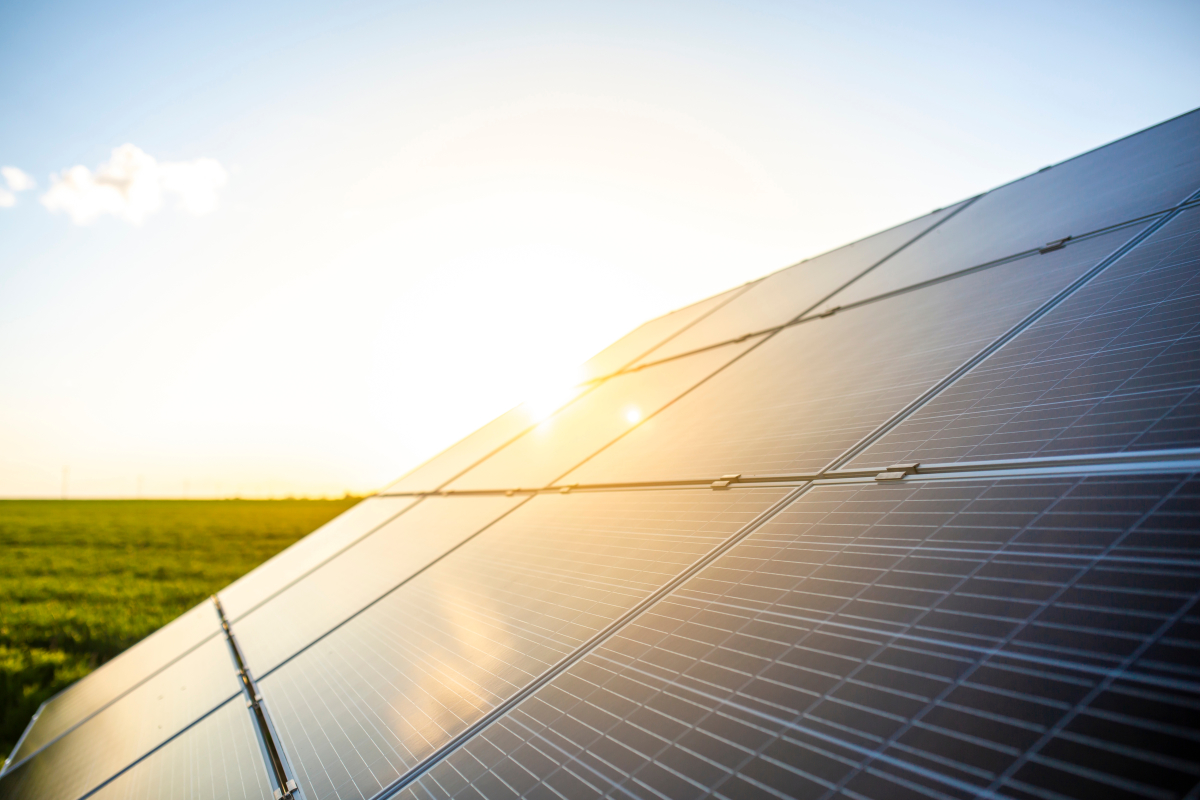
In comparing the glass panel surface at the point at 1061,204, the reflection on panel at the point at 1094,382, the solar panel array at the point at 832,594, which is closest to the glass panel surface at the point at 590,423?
the solar panel array at the point at 832,594

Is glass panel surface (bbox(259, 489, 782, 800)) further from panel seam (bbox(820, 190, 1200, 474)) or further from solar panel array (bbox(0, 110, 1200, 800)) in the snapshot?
panel seam (bbox(820, 190, 1200, 474))

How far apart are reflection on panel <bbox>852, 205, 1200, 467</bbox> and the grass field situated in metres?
9.95

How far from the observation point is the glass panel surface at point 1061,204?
12.8ft

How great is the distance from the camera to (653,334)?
9906 mm

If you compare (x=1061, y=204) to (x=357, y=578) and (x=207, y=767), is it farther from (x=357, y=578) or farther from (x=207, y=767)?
(x=207, y=767)

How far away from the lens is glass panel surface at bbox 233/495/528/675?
172 inches

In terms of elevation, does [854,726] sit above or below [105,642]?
above

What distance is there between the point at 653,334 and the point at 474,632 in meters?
7.46

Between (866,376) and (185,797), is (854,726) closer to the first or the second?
(866,376)

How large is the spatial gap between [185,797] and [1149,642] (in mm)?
3618

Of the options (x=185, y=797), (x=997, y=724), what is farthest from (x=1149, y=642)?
(x=185, y=797)

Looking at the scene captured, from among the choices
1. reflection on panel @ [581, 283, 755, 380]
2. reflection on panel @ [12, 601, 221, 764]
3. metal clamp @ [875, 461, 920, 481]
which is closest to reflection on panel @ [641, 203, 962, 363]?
reflection on panel @ [581, 283, 755, 380]

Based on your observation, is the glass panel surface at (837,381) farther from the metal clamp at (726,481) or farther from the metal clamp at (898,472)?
the metal clamp at (898,472)

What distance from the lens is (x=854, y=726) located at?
4.39 ft
